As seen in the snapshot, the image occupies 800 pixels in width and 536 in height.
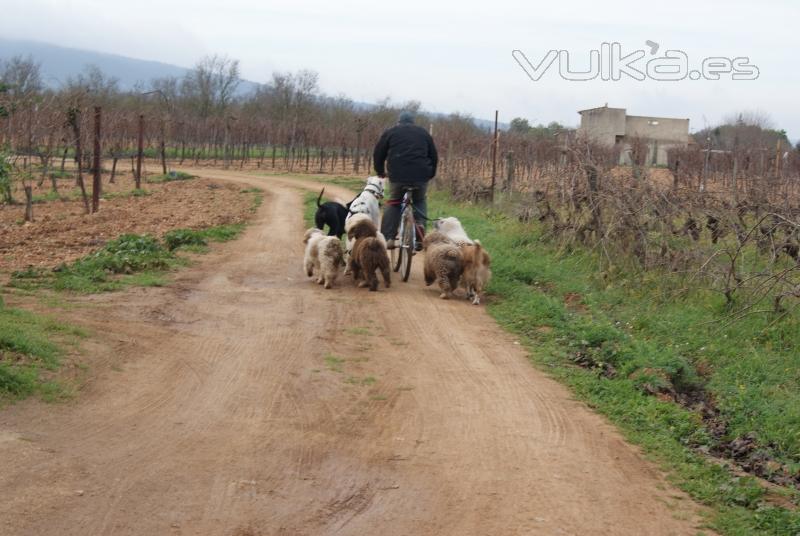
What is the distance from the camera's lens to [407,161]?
12.0 metres

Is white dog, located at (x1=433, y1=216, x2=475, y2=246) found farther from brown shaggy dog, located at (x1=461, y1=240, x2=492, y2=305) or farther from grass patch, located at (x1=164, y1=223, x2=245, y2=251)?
grass patch, located at (x1=164, y1=223, x2=245, y2=251)

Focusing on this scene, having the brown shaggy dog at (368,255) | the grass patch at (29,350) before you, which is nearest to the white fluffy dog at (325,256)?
the brown shaggy dog at (368,255)

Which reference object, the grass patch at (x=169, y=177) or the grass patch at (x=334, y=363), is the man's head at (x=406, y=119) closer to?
the grass patch at (x=334, y=363)

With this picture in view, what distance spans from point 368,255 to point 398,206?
140cm

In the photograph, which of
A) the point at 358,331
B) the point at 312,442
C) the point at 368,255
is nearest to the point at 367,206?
the point at 368,255

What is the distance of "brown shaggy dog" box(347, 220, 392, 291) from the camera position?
1116 centimetres

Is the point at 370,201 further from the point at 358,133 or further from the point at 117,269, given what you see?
the point at 358,133

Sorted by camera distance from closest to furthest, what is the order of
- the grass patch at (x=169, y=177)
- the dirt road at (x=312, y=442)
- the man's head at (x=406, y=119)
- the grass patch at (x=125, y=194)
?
the dirt road at (x=312, y=442) < the man's head at (x=406, y=119) < the grass patch at (x=125, y=194) < the grass patch at (x=169, y=177)

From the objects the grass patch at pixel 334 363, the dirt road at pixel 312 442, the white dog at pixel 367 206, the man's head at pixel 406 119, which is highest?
the man's head at pixel 406 119

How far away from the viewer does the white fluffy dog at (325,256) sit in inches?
440

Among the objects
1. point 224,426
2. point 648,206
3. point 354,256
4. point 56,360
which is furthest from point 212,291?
point 648,206

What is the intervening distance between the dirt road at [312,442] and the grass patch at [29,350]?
0.23 metres

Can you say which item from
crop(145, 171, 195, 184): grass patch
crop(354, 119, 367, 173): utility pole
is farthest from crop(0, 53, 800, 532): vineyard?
crop(354, 119, 367, 173): utility pole

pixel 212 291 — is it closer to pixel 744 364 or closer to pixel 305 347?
pixel 305 347
